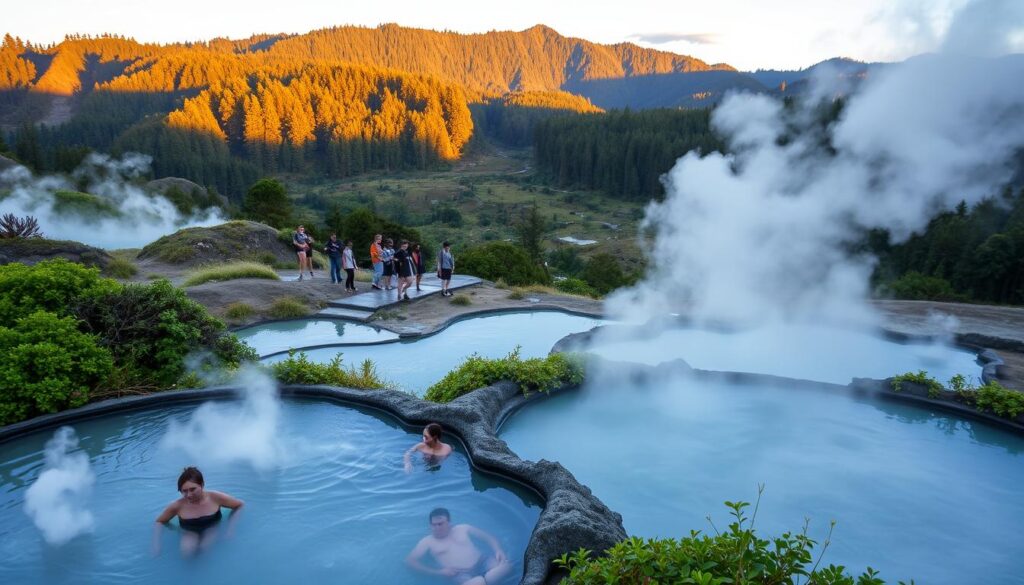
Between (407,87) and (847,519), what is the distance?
14502cm

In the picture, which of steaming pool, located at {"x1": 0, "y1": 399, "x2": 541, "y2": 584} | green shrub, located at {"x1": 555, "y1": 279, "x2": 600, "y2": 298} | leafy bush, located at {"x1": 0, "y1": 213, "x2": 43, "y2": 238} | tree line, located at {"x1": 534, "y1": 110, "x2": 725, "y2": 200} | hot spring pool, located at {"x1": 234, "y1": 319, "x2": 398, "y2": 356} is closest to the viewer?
steaming pool, located at {"x1": 0, "y1": 399, "x2": 541, "y2": 584}

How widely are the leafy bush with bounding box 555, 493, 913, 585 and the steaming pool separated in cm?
145

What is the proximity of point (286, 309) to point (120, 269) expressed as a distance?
293 inches

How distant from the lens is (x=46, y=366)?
6816mm

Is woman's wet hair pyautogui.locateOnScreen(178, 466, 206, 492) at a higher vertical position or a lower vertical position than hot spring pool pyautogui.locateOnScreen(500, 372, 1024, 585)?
higher

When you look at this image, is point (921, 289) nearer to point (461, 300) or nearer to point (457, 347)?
point (461, 300)

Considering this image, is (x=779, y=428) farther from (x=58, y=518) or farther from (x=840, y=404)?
(x=58, y=518)

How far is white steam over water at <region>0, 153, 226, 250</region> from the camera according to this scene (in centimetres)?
2983

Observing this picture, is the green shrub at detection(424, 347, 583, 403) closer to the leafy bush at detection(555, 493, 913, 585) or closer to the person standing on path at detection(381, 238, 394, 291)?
the leafy bush at detection(555, 493, 913, 585)

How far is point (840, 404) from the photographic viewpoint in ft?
27.7

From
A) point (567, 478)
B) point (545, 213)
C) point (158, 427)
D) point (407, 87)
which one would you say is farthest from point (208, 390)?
point (407, 87)

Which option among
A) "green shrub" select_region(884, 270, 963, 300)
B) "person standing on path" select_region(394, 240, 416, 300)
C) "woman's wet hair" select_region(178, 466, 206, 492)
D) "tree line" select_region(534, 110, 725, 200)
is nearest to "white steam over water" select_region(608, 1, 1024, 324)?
"person standing on path" select_region(394, 240, 416, 300)

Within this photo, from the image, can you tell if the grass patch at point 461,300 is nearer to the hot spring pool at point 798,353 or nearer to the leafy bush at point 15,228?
the hot spring pool at point 798,353

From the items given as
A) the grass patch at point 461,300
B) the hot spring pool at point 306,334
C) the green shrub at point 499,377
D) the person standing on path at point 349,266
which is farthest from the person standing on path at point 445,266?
the green shrub at point 499,377
